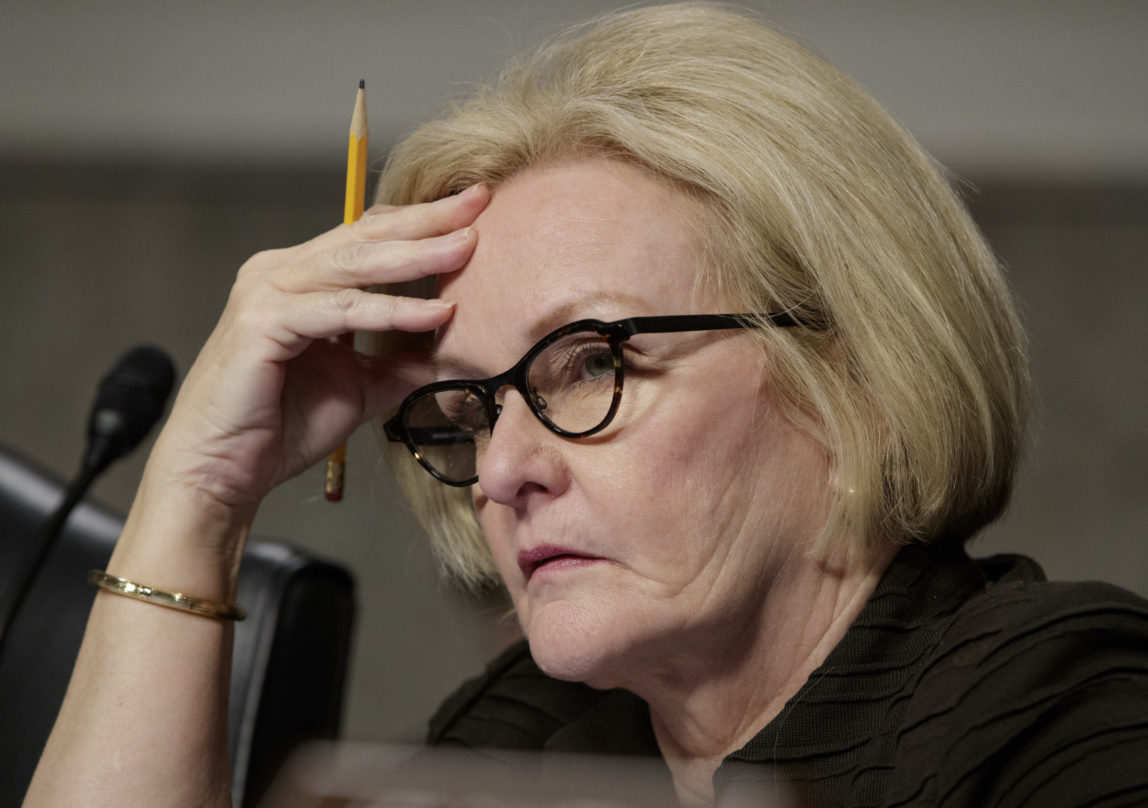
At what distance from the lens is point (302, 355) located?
1.13 m

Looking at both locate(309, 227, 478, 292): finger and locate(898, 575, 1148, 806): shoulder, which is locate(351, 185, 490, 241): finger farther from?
locate(898, 575, 1148, 806): shoulder

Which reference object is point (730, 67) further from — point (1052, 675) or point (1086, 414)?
point (1086, 414)

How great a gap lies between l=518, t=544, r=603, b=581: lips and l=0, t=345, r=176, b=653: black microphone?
51cm

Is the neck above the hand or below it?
below

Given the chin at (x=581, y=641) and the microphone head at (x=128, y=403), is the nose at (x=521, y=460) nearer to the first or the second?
the chin at (x=581, y=641)

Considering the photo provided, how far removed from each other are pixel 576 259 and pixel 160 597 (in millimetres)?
521

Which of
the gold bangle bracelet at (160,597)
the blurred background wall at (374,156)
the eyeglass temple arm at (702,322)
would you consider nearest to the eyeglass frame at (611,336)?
the eyeglass temple arm at (702,322)

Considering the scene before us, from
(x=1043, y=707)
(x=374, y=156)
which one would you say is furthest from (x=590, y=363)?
(x=374, y=156)

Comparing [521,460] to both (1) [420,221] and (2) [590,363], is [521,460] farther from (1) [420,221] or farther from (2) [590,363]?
(1) [420,221]

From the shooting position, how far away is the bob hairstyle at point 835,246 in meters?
0.92

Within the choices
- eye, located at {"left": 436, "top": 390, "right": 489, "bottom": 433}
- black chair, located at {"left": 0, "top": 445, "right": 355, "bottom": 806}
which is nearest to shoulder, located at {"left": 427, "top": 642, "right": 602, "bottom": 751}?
black chair, located at {"left": 0, "top": 445, "right": 355, "bottom": 806}

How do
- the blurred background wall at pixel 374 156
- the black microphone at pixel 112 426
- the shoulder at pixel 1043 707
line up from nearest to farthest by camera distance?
the shoulder at pixel 1043 707
the black microphone at pixel 112 426
the blurred background wall at pixel 374 156

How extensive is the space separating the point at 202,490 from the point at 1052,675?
2.60 feet

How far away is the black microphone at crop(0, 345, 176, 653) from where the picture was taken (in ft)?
3.61
